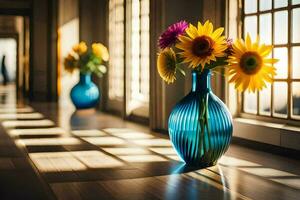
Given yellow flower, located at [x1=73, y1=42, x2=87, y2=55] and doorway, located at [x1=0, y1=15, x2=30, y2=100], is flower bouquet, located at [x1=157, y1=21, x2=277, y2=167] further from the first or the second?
doorway, located at [x1=0, y1=15, x2=30, y2=100]

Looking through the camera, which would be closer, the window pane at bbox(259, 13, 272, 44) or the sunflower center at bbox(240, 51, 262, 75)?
the sunflower center at bbox(240, 51, 262, 75)

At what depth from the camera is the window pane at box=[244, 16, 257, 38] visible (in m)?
5.05

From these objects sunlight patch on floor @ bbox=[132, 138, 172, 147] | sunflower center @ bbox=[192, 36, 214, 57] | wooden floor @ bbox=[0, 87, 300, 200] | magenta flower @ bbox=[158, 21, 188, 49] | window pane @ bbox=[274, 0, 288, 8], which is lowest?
wooden floor @ bbox=[0, 87, 300, 200]

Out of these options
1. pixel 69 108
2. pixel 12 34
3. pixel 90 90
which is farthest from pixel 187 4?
pixel 12 34

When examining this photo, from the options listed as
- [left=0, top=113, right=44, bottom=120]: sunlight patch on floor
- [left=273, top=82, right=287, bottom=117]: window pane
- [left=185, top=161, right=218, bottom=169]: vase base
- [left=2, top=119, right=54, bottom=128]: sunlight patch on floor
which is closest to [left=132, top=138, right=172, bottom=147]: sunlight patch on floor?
[left=273, top=82, right=287, bottom=117]: window pane

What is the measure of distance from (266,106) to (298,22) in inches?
31.9

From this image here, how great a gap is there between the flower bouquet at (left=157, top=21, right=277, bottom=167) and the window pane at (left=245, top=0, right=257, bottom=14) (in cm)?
134

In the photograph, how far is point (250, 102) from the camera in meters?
5.15

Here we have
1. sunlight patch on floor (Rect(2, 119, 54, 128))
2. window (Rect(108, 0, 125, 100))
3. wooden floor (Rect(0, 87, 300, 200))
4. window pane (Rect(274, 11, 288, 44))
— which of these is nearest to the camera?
wooden floor (Rect(0, 87, 300, 200))

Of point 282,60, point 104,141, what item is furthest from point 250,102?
point 104,141

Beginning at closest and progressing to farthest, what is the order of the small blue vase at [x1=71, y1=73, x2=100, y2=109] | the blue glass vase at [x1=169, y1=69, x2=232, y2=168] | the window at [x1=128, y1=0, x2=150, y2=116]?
1. the blue glass vase at [x1=169, y1=69, x2=232, y2=168]
2. the window at [x1=128, y1=0, x2=150, y2=116]
3. the small blue vase at [x1=71, y1=73, x2=100, y2=109]

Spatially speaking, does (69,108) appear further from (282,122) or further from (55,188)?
(55,188)

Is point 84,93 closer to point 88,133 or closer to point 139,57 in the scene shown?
point 139,57

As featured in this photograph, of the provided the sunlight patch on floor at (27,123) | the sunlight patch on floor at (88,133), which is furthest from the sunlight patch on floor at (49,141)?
the sunlight patch on floor at (27,123)
